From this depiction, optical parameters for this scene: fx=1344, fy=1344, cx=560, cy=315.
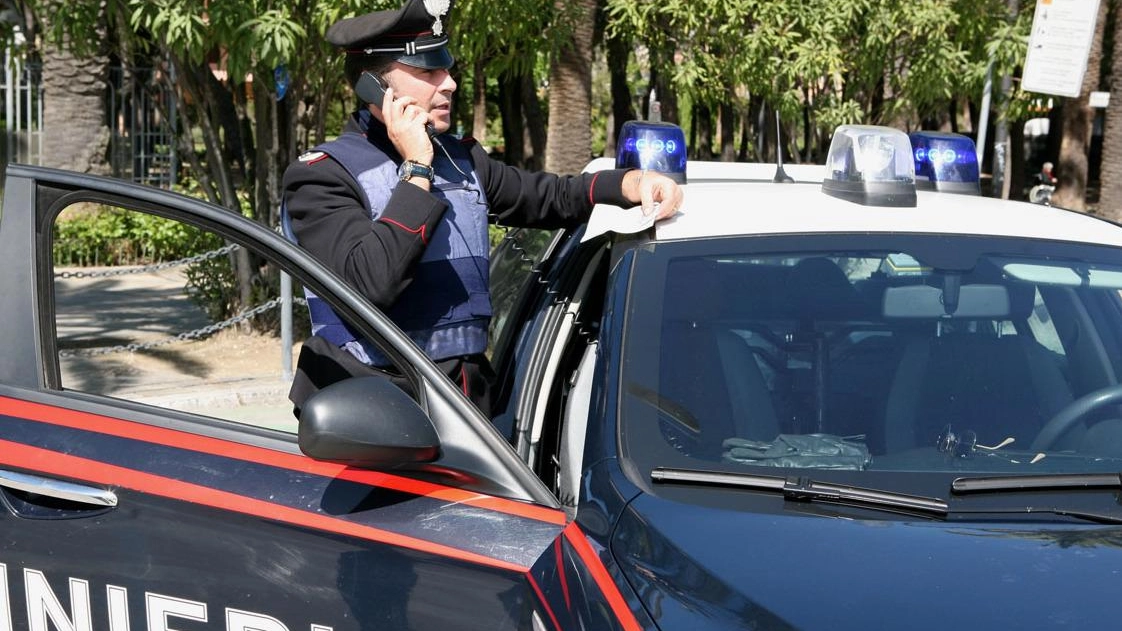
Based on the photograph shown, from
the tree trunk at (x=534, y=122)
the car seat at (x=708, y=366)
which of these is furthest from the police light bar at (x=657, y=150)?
the tree trunk at (x=534, y=122)

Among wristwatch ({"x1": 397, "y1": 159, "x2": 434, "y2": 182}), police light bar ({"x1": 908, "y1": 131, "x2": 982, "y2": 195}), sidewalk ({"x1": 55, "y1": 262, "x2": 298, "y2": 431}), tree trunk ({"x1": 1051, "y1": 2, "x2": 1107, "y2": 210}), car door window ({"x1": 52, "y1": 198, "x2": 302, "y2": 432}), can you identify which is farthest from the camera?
tree trunk ({"x1": 1051, "y1": 2, "x2": 1107, "y2": 210})

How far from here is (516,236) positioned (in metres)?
4.53

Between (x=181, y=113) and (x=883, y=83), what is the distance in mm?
6748

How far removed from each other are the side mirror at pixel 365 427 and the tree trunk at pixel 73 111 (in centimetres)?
A: 1414

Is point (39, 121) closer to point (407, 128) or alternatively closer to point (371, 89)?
point (371, 89)

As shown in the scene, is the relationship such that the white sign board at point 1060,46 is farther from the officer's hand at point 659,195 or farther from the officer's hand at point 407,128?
the officer's hand at point 407,128

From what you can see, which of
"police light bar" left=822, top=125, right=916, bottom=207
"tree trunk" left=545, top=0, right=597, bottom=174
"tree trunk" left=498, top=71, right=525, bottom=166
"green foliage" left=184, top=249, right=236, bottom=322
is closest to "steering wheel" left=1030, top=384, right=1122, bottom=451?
"police light bar" left=822, top=125, right=916, bottom=207

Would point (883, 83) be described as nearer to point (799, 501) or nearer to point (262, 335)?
point (262, 335)

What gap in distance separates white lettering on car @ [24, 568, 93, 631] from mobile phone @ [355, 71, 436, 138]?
1.30 metres

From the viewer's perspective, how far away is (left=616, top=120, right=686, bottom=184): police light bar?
3336 millimetres

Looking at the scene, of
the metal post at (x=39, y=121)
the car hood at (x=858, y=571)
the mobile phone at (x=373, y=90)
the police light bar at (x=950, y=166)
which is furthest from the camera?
the metal post at (x=39, y=121)

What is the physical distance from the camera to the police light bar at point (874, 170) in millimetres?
2982

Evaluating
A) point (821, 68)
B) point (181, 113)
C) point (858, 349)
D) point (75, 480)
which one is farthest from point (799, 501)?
point (821, 68)

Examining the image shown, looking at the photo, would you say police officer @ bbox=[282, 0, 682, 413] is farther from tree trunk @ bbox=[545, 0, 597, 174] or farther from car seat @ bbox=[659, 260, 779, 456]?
tree trunk @ bbox=[545, 0, 597, 174]
